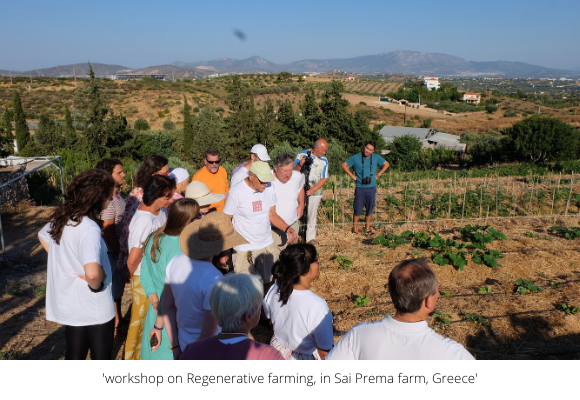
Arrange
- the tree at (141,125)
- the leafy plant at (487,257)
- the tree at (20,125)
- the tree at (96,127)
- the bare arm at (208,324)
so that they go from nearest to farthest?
the bare arm at (208,324) < the leafy plant at (487,257) < the tree at (96,127) < the tree at (20,125) < the tree at (141,125)

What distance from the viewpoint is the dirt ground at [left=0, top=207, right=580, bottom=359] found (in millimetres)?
3859

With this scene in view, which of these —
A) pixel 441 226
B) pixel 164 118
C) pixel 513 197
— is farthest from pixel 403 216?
pixel 164 118

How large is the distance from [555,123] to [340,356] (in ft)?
91.3

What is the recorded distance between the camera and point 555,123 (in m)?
24.0

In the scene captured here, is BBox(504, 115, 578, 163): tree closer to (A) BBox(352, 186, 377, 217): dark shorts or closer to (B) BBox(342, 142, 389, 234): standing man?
(B) BBox(342, 142, 389, 234): standing man

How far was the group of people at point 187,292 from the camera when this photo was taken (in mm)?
1789

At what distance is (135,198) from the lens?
3602mm

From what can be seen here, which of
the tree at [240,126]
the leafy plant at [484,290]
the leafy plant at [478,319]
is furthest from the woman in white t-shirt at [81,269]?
the tree at [240,126]

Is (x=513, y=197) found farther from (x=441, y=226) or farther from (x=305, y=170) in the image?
(x=305, y=170)

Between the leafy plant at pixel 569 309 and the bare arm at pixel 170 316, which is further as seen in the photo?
the leafy plant at pixel 569 309

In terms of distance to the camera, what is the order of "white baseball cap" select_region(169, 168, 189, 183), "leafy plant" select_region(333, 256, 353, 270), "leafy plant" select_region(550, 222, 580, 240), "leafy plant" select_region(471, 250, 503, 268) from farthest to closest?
"leafy plant" select_region(550, 222, 580, 240)
"leafy plant" select_region(333, 256, 353, 270)
"leafy plant" select_region(471, 250, 503, 268)
"white baseball cap" select_region(169, 168, 189, 183)

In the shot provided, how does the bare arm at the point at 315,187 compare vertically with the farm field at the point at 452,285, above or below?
above

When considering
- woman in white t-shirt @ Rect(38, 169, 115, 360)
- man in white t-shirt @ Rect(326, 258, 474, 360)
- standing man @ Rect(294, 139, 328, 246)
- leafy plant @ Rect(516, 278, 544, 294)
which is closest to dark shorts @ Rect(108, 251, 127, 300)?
woman in white t-shirt @ Rect(38, 169, 115, 360)

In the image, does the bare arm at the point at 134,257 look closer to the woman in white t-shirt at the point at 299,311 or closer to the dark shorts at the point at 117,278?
the dark shorts at the point at 117,278
